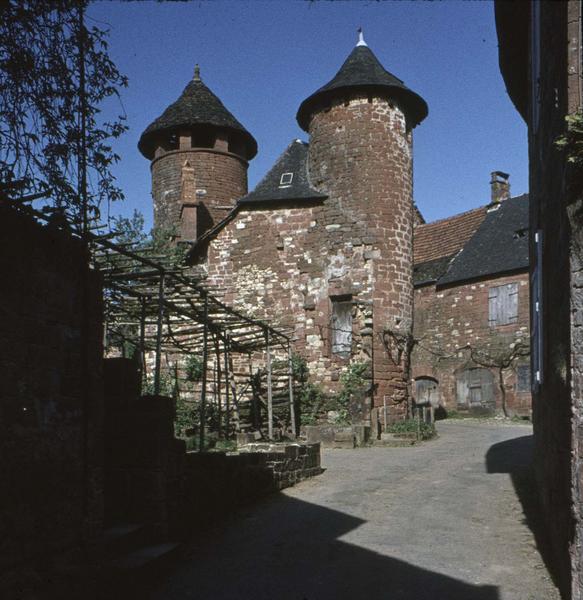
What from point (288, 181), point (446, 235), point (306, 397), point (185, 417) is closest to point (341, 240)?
point (288, 181)

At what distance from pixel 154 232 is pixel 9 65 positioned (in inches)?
822

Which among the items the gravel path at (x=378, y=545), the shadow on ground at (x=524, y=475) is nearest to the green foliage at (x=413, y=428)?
the shadow on ground at (x=524, y=475)

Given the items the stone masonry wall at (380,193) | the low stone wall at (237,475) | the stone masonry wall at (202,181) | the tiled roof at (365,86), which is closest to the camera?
the low stone wall at (237,475)

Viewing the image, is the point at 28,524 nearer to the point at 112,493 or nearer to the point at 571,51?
the point at 112,493

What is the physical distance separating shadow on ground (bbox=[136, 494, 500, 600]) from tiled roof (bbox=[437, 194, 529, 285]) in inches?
785

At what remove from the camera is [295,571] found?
20.6ft

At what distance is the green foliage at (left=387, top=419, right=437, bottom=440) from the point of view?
1727 centimetres

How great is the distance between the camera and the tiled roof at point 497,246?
26.2 meters

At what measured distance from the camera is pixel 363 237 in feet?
62.8

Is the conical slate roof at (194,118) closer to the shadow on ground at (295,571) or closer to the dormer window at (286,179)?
the dormer window at (286,179)

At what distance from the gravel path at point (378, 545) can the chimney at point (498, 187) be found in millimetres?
21355

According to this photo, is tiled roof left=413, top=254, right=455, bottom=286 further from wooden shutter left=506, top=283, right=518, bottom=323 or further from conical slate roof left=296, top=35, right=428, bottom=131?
conical slate roof left=296, top=35, right=428, bottom=131

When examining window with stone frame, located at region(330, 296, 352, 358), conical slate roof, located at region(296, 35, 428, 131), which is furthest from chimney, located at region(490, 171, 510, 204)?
window with stone frame, located at region(330, 296, 352, 358)

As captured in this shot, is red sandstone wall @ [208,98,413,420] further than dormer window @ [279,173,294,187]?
No
